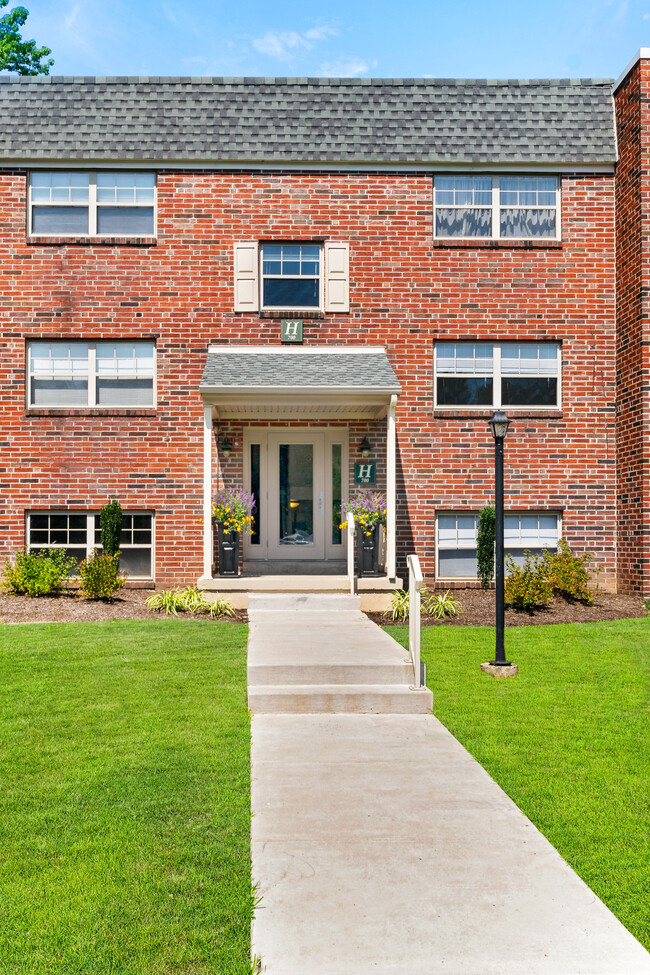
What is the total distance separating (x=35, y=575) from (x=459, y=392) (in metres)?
8.09

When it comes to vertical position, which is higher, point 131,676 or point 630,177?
point 630,177

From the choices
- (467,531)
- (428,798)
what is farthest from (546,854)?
(467,531)

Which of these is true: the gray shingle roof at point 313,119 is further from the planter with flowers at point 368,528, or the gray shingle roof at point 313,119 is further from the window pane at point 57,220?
the planter with flowers at point 368,528

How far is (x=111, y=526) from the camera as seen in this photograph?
1401 centimetres

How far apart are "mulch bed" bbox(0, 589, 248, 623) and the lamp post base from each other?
14.0ft

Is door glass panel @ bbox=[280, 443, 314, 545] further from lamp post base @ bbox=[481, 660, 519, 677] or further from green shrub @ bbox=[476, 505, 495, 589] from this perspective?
lamp post base @ bbox=[481, 660, 519, 677]

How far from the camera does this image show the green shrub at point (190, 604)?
39.0 ft

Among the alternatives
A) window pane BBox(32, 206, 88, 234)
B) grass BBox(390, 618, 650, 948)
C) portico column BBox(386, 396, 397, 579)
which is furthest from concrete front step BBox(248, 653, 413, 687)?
window pane BBox(32, 206, 88, 234)

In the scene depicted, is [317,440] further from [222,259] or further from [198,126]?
[198,126]

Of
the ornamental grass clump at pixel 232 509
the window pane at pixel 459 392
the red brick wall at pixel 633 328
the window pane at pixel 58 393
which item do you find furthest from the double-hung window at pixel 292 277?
the red brick wall at pixel 633 328

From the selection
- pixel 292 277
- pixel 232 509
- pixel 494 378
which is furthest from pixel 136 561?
pixel 494 378

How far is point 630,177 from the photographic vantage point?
14.2 m

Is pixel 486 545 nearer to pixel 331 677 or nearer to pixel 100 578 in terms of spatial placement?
pixel 100 578

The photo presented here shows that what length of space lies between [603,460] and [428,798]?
11382mm
